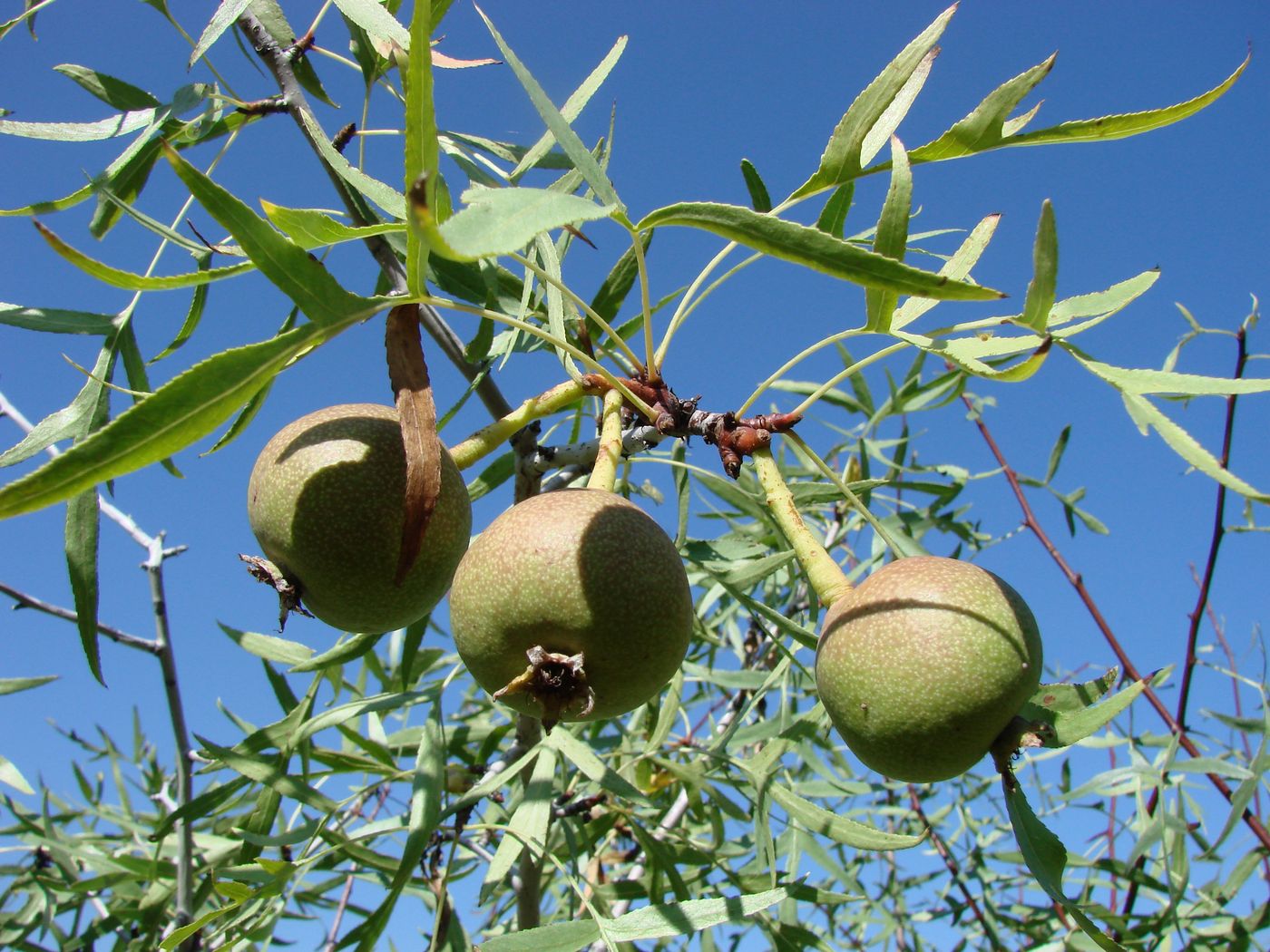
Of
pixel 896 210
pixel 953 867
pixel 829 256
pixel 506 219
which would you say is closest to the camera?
pixel 506 219

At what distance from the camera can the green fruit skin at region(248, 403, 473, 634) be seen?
55.4 inches

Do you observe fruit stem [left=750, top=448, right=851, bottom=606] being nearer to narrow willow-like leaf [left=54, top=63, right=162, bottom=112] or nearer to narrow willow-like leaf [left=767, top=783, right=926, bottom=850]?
narrow willow-like leaf [left=767, top=783, right=926, bottom=850]

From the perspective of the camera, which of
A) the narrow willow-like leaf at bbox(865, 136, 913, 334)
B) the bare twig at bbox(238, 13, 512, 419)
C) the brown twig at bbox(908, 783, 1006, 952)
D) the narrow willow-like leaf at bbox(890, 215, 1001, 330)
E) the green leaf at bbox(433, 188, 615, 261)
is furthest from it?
the brown twig at bbox(908, 783, 1006, 952)

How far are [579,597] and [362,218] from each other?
116 centimetres

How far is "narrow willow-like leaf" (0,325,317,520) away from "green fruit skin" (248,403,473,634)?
0.99 ft

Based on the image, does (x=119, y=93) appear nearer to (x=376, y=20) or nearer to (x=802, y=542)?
(x=376, y=20)

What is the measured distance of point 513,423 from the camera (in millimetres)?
1719

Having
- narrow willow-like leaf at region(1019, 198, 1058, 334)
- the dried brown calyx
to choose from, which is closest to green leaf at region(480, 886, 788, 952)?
the dried brown calyx

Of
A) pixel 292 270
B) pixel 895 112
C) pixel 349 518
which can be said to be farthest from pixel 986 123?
pixel 349 518

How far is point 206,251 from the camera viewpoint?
6.61 feet

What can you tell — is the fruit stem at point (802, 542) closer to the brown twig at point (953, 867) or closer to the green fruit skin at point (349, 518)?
the green fruit skin at point (349, 518)

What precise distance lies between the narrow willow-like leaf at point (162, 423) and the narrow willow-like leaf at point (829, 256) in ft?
1.86

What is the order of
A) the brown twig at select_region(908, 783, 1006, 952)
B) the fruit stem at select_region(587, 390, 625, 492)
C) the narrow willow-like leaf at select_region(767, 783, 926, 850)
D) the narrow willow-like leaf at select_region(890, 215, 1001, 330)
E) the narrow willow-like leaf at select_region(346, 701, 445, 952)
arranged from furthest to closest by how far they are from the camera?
the brown twig at select_region(908, 783, 1006, 952)
the narrow willow-like leaf at select_region(346, 701, 445, 952)
the narrow willow-like leaf at select_region(767, 783, 926, 850)
the fruit stem at select_region(587, 390, 625, 492)
the narrow willow-like leaf at select_region(890, 215, 1001, 330)

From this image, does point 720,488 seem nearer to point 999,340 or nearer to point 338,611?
point 999,340
